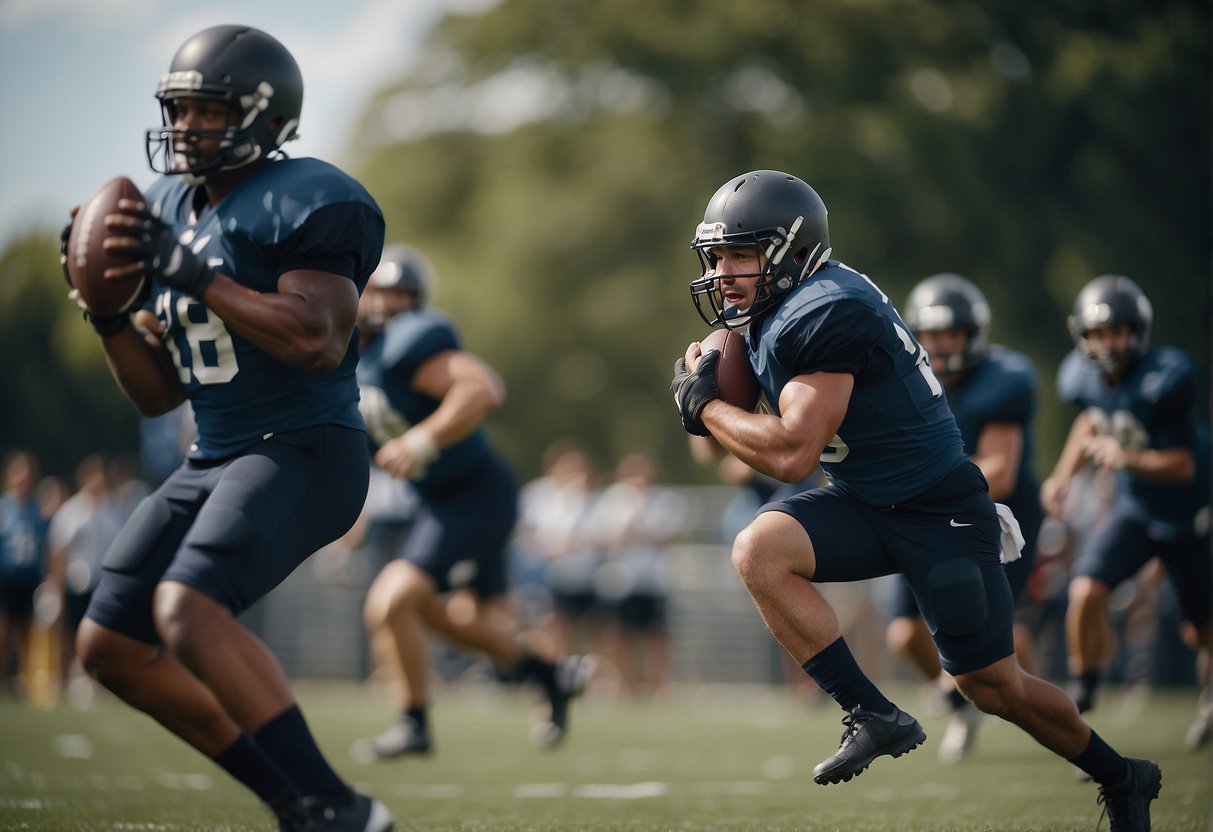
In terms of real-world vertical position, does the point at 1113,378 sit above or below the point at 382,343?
below

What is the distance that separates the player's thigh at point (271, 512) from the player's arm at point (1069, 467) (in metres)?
3.78

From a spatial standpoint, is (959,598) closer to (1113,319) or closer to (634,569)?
(1113,319)

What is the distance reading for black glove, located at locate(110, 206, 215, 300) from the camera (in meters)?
3.43

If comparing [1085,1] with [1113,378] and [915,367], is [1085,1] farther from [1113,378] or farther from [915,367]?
[915,367]

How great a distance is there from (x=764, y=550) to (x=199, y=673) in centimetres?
140

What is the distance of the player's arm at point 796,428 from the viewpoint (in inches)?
143

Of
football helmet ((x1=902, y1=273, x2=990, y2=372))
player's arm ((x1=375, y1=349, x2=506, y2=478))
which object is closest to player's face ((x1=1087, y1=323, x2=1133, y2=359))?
football helmet ((x1=902, y1=273, x2=990, y2=372))

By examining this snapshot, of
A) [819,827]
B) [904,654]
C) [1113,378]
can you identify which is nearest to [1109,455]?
[1113,378]

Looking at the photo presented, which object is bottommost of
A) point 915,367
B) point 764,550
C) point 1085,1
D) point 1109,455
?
point 1109,455

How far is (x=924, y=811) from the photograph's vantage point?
4.77 meters

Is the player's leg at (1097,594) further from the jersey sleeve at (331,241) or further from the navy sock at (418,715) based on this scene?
the jersey sleeve at (331,241)

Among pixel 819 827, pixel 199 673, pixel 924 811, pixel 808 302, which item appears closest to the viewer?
pixel 199 673

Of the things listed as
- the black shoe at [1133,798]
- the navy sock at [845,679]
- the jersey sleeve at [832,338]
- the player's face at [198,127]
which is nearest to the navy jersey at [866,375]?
the jersey sleeve at [832,338]

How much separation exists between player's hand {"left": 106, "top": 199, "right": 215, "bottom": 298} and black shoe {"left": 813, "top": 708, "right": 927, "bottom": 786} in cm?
188
